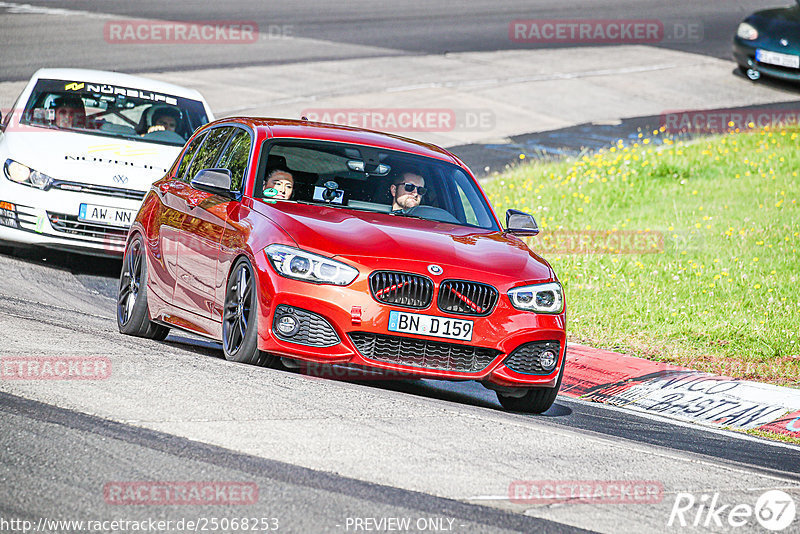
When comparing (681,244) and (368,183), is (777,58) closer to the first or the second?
(681,244)

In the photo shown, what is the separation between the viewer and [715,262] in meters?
14.0

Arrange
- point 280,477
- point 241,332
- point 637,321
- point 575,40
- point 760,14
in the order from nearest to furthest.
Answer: point 280,477, point 241,332, point 637,321, point 760,14, point 575,40

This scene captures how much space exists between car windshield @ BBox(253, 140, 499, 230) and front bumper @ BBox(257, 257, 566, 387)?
1.17 m

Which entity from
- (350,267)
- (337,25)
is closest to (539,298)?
(350,267)

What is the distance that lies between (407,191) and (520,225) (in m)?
0.80

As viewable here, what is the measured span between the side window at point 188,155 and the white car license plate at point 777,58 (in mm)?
17066

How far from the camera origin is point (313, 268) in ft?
25.0

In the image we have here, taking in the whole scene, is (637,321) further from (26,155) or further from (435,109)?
(435,109)

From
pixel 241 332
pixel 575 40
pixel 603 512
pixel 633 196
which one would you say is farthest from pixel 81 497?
pixel 575 40

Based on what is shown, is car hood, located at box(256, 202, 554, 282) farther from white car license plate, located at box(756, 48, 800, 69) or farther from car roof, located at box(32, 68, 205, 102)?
white car license plate, located at box(756, 48, 800, 69)

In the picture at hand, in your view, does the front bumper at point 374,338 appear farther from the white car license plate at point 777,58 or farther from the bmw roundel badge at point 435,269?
the white car license plate at point 777,58

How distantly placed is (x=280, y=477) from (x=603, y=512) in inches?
53.4

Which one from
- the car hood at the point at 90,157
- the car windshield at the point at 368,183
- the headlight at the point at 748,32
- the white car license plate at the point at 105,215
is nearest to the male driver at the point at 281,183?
the car windshield at the point at 368,183

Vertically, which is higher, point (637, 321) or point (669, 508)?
point (669, 508)
